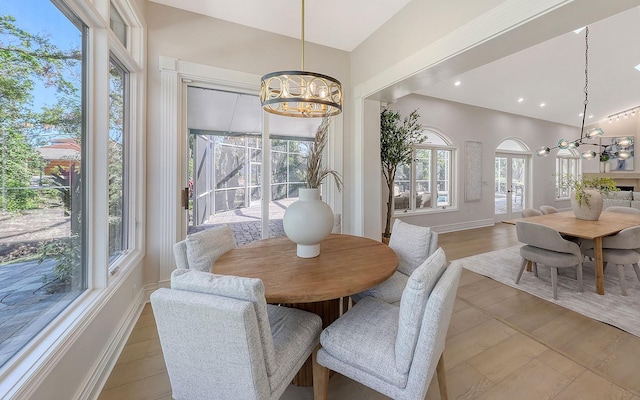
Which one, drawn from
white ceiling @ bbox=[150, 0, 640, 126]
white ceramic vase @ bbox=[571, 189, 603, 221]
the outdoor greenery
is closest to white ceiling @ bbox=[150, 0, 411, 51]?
white ceiling @ bbox=[150, 0, 640, 126]

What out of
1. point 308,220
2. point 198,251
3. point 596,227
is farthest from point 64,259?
point 596,227

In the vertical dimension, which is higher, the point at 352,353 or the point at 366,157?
the point at 366,157

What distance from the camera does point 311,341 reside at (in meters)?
1.37

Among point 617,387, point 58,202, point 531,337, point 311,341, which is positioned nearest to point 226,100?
point 58,202

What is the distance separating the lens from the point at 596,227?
3.15 m

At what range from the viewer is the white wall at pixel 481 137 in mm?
5812

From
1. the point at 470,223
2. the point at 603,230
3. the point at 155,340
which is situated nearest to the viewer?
the point at 155,340

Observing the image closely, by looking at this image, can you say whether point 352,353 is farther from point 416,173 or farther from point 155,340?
point 416,173

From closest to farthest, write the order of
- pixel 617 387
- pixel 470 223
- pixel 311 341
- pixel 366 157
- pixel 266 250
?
pixel 311 341, pixel 617 387, pixel 266 250, pixel 366 157, pixel 470 223

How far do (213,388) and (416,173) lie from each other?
5.68m

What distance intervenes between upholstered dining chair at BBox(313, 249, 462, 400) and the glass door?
734 centimetres

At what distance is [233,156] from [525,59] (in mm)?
5323

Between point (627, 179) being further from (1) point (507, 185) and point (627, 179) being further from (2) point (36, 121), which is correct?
(2) point (36, 121)

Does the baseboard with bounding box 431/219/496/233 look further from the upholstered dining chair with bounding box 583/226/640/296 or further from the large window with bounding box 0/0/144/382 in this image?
the large window with bounding box 0/0/144/382
